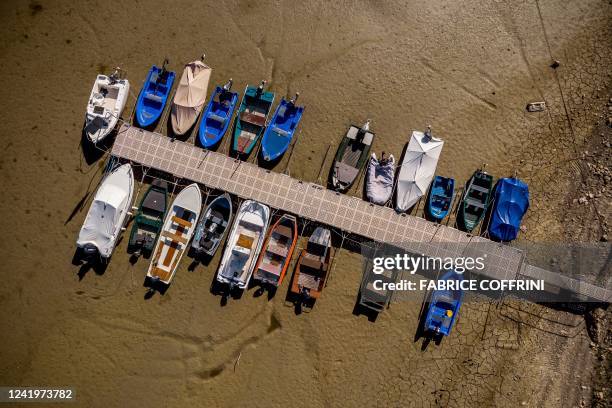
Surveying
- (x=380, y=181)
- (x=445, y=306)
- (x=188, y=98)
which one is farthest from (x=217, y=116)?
(x=445, y=306)

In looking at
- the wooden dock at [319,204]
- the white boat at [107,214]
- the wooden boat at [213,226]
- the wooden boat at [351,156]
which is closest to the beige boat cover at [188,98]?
the wooden dock at [319,204]

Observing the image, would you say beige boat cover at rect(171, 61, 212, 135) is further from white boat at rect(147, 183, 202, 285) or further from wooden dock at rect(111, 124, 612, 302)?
white boat at rect(147, 183, 202, 285)

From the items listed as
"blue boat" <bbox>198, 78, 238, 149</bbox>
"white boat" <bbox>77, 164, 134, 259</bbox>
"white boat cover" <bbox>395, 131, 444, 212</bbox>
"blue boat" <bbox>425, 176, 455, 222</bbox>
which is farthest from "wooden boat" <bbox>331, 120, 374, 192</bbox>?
"white boat" <bbox>77, 164, 134, 259</bbox>

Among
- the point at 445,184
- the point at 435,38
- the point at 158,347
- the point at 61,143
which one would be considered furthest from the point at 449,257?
the point at 61,143

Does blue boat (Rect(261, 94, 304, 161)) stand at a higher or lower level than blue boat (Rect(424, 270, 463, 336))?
higher

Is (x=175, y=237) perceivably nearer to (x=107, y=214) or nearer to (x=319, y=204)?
(x=107, y=214)

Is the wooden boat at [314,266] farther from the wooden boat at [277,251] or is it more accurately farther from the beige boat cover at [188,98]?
the beige boat cover at [188,98]

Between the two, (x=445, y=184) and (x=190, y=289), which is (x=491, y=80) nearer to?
(x=445, y=184)
